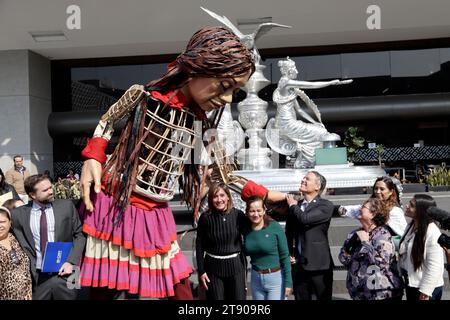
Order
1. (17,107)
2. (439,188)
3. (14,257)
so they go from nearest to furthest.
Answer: (14,257)
(439,188)
(17,107)

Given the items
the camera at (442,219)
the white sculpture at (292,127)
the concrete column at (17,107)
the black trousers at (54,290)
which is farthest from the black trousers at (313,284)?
the concrete column at (17,107)

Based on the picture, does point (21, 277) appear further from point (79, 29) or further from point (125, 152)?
point (79, 29)

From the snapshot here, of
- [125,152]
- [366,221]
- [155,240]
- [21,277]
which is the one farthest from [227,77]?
[21,277]

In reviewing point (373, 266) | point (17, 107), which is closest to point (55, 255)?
point (373, 266)

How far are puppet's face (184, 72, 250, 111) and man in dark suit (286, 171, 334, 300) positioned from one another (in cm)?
106

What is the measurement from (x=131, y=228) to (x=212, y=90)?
0.85 meters

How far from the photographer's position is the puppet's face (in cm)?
244

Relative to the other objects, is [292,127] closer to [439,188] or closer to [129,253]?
[439,188]

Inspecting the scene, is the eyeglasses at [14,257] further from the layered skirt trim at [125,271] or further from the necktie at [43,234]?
the layered skirt trim at [125,271]

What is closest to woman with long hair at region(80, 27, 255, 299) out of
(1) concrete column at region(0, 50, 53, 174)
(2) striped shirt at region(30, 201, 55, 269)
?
(2) striped shirt at region(30, 201, 55, 269)

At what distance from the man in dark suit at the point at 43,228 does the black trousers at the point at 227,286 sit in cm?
85

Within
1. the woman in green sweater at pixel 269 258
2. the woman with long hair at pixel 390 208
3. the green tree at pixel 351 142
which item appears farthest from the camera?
the green tree at pixel 351 142

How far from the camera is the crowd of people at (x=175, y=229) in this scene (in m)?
2.43

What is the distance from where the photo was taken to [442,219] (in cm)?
284
